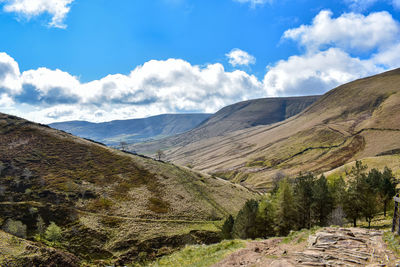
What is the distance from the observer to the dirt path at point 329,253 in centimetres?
1473

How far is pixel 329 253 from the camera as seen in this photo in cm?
1630

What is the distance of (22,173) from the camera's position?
261 ft

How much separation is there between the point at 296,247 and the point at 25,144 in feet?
376

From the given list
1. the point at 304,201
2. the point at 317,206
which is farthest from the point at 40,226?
the point at 317,206

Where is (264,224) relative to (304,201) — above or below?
below

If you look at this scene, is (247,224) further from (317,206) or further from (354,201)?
(354,201)

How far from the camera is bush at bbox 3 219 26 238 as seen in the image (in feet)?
168

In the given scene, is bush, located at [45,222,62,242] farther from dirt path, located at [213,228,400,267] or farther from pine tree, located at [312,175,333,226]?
pine tree, located at [312,175,333,226]

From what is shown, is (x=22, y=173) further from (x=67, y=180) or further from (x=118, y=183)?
(x=118, y=183)

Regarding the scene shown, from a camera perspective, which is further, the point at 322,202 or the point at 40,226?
the point at 40,226

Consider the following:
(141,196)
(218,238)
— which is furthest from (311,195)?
(141,196)

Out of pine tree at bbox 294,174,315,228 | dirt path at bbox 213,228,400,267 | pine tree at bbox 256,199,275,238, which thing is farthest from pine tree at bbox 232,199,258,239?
dirt path at bbox 213,228,400,267

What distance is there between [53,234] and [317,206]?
57842mm

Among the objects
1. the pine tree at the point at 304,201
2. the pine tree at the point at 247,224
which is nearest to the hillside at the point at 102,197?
the pine tree at the point at 247,224
